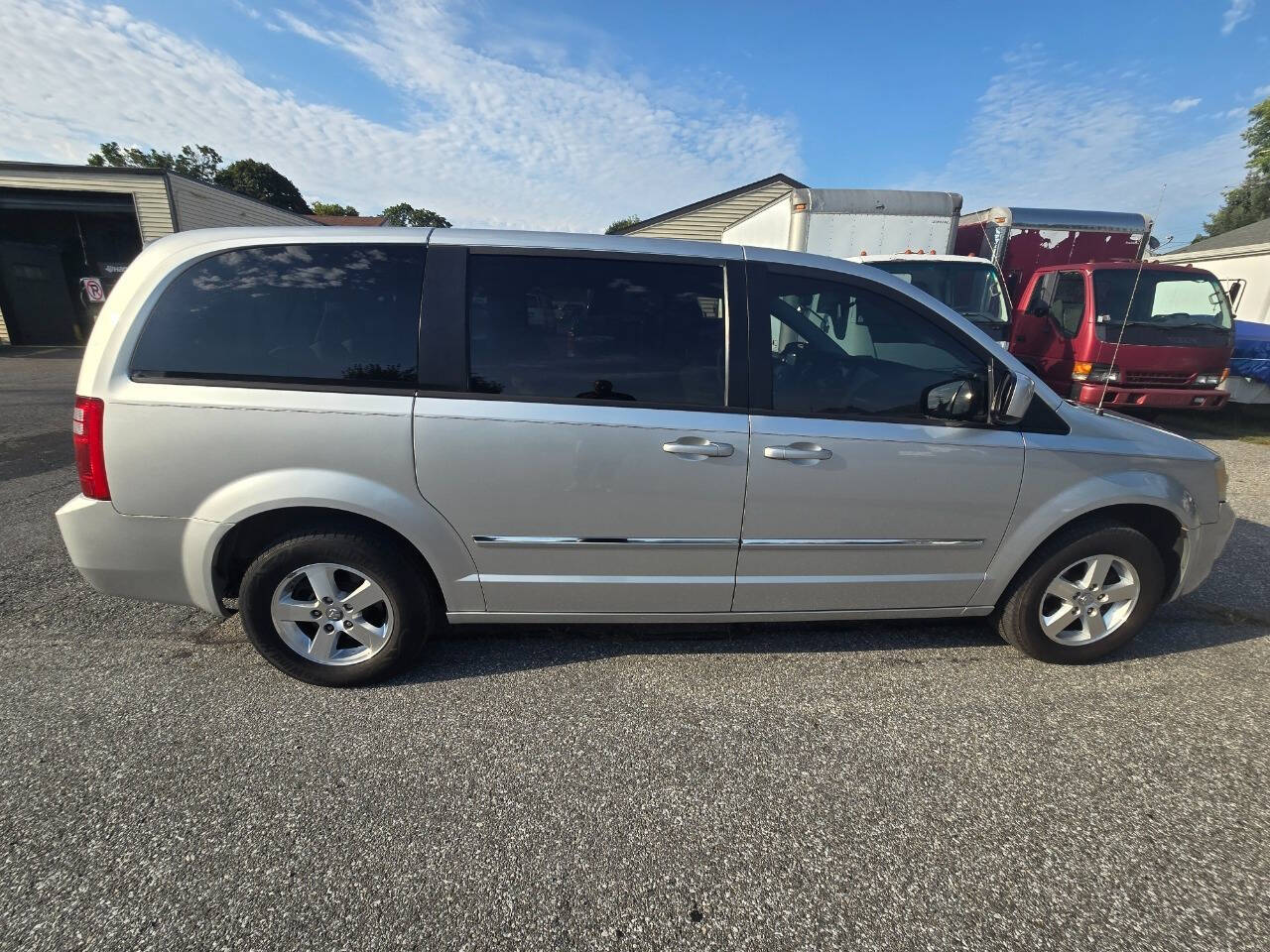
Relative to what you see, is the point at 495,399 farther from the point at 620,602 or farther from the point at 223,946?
the point at 223,946

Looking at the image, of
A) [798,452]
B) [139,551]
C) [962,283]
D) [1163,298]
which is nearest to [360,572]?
[139,551]

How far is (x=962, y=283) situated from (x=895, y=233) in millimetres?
1150

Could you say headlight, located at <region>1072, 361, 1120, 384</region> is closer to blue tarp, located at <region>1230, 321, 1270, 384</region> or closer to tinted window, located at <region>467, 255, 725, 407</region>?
blue tarp, located at <region>1230, 321, 1270, 384</region>

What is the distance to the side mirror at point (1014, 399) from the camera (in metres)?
2.44

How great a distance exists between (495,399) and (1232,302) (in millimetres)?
10094

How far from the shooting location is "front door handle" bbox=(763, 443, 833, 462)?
236 cm

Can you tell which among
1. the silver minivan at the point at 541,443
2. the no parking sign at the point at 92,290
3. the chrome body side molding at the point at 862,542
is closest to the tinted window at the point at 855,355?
the silver minivan at the point at 541,443

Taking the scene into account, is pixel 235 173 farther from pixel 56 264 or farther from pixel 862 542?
pixel 862 542

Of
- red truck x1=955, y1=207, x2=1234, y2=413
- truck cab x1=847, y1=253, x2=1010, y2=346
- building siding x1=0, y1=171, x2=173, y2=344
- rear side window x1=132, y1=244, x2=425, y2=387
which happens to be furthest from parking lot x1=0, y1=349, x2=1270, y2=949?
building siding x1=0, y1=171, x2=173, y2=344

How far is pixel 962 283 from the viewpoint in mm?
7496

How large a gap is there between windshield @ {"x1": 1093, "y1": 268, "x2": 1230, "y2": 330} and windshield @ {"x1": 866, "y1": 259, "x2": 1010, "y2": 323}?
104 cm

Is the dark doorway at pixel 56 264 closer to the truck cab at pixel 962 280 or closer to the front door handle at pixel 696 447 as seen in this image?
the truck cab at pixel 962 280

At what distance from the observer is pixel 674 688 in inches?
101

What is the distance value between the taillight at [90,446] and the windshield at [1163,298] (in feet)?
29.5
